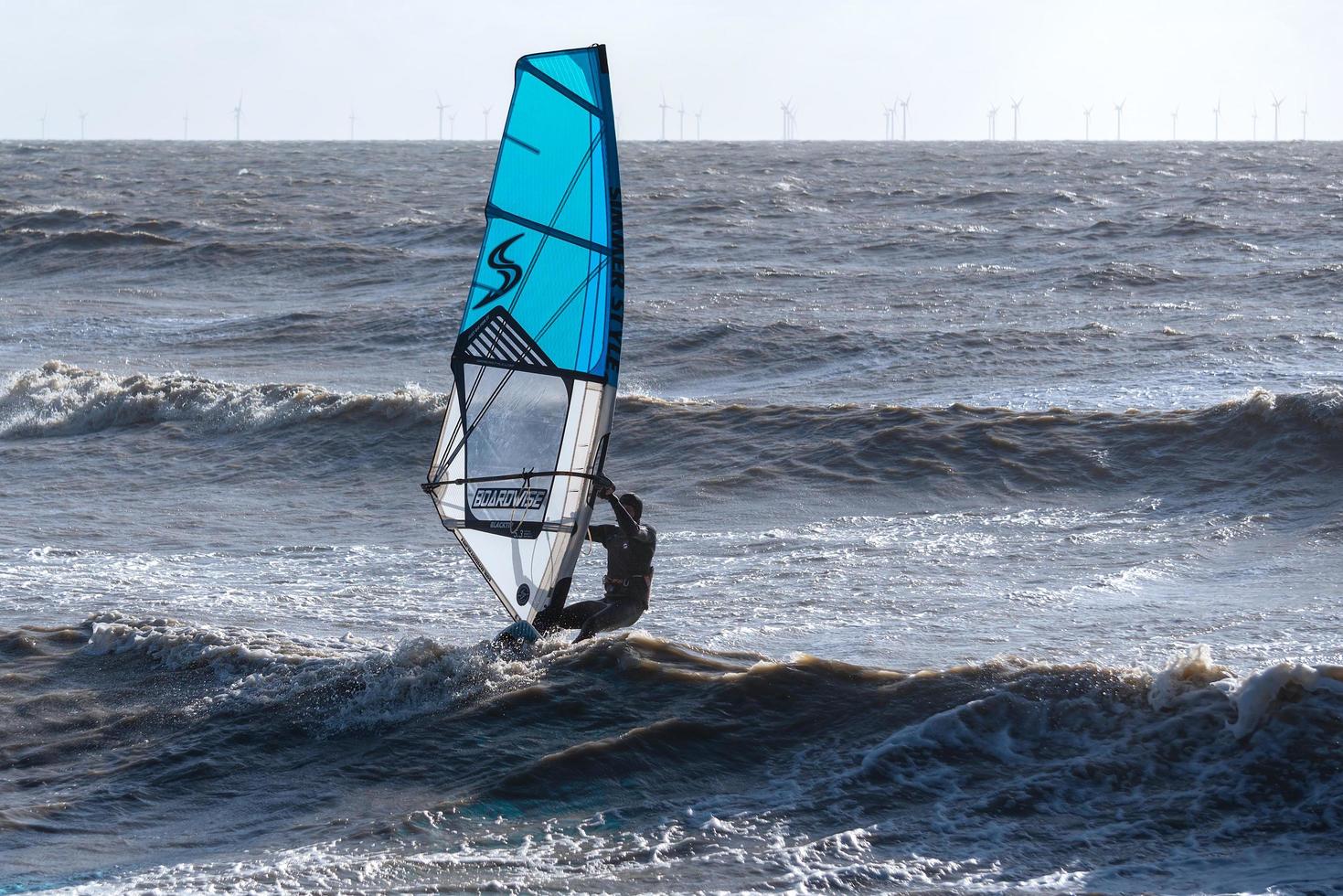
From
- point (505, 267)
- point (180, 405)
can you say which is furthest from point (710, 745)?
point (180, 405)

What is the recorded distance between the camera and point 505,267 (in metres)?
7.36

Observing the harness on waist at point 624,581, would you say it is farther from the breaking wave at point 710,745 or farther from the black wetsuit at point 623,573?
the breaking wave at point 710,745

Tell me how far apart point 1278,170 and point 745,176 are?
1930 centimetres

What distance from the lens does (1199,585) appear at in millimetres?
9555

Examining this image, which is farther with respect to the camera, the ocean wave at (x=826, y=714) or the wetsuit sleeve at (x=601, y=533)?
the wetsuit sleeve at (x=601, y=533)

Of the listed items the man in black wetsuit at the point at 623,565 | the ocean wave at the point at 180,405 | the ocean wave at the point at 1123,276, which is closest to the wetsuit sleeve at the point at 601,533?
the man in black wetsuit at the point at 623,565

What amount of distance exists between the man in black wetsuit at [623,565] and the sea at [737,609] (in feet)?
1.42

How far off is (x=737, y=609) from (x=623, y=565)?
2.23 meters

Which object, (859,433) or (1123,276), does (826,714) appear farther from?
(1123,276)

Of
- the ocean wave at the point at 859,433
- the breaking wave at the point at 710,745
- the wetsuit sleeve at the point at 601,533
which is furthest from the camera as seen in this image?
the ocean wave at the point at 859,433

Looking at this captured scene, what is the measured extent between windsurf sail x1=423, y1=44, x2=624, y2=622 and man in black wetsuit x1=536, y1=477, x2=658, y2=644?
27cm

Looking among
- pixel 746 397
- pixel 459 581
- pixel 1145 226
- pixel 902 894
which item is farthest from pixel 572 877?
pixel 1145 226

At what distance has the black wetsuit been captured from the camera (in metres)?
7.08

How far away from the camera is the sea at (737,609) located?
229 inches
